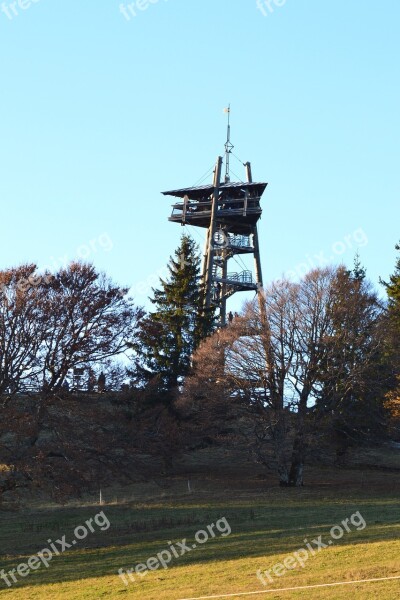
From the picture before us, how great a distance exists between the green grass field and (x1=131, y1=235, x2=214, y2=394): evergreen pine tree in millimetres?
8982

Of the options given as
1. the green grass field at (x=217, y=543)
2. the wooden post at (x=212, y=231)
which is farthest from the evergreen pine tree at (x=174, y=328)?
the green grass field at (x=217, y=543)

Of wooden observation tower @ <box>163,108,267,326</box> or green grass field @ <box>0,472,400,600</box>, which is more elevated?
wooden observation tower @ <box>163,108,267,326</box>

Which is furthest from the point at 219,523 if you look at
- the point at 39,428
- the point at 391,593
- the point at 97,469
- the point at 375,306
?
the point at 375,306

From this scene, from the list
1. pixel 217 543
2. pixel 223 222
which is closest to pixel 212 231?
pixel 223 222

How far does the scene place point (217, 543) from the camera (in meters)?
27.1

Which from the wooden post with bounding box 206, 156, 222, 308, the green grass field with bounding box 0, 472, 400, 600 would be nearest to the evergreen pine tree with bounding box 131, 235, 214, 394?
the wooden post with bounding box 206, 156, 222, 308

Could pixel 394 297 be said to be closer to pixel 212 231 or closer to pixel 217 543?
pixel 212 231

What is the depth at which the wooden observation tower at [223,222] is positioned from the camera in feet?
189

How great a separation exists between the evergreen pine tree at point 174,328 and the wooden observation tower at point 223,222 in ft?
9.23

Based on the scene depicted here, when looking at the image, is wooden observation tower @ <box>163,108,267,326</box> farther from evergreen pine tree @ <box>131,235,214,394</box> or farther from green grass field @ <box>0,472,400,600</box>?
green grass field @ <box>0,472,400,600</box>

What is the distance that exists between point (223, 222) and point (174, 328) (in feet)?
34.8

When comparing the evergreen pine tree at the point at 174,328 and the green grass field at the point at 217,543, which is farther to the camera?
the evergreen pine tree at the point at 174,328

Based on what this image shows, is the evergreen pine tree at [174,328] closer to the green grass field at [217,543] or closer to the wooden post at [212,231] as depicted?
the wooden post at [212,231]

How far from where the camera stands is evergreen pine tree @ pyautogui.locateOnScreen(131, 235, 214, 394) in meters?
51.0
